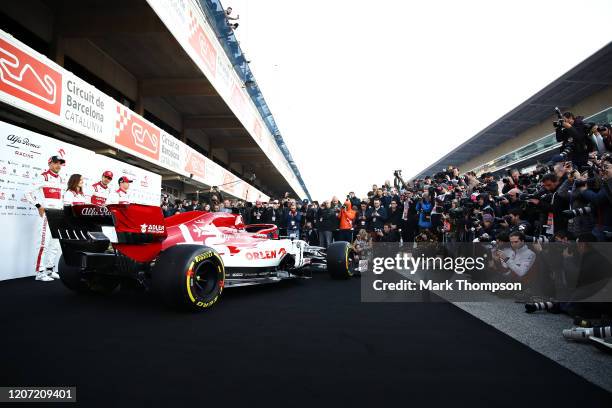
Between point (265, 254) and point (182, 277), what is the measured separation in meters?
1.77

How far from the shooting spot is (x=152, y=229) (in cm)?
361

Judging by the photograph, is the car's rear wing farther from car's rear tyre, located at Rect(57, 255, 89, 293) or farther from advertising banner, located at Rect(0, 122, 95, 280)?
advertising banner, located at Rect(0, 122, 95, 280)

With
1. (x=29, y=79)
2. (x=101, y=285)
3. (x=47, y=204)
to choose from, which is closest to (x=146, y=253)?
(x=101, y=285)

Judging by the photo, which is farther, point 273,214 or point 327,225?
point 273,214

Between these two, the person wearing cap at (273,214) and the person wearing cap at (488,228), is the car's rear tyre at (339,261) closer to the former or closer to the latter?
the person wearing cap at (488,228)

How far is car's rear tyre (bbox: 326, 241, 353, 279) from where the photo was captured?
621 centimetres

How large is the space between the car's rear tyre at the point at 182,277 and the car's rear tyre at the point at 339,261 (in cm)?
281

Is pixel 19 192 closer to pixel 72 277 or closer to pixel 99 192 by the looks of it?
pixel 99 192

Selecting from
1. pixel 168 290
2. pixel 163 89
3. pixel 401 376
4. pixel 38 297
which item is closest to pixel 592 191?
pixel 401 376

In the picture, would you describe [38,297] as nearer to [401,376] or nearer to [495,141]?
[401,376]

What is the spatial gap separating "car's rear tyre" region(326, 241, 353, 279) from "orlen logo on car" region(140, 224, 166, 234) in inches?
125

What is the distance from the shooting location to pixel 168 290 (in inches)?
133

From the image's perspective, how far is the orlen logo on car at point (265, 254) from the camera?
474cm

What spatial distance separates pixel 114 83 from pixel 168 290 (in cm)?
1072
